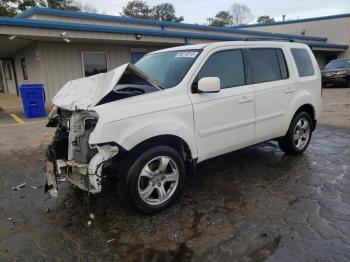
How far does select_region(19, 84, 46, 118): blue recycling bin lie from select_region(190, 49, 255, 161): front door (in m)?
7.88

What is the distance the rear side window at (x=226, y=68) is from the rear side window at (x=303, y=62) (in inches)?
54.9

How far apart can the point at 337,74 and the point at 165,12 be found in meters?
49.4

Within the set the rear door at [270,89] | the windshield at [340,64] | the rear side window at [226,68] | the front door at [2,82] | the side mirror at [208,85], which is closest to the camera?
the side mirror at [208,85]

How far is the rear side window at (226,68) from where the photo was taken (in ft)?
13.1

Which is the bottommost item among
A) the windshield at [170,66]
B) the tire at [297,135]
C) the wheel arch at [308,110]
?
the tire at [297,135]

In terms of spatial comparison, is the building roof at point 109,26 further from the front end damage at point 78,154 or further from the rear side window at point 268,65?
the front end damage at point 78,154

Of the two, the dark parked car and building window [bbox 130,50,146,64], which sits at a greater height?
building window [bbox 130,50,146,64]

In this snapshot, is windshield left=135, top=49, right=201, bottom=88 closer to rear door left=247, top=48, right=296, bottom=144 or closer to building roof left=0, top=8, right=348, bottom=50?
rear door left=247, top=48, right=296, bottom=144

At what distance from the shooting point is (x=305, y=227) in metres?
3.14

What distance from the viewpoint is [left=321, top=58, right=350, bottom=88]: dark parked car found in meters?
17.9

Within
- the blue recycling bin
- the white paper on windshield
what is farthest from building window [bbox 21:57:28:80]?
the white paper on windshield

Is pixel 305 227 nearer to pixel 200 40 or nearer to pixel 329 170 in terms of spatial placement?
pixel 329 170

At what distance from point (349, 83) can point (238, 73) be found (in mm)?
16959

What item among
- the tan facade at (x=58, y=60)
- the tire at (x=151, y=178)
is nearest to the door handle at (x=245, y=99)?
the tire at (x=151, y=178)
